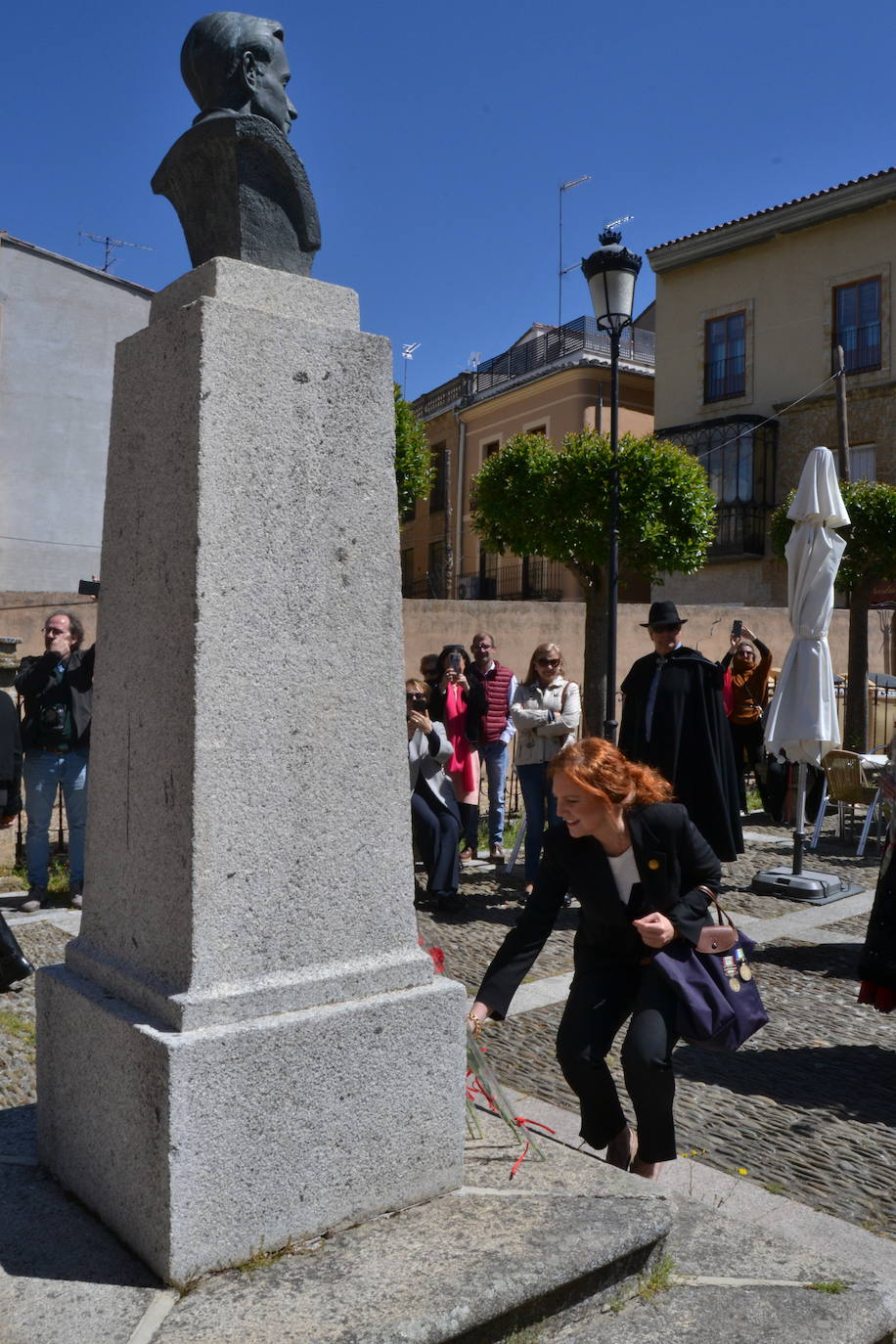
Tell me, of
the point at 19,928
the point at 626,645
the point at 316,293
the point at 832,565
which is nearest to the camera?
the point at 316,293

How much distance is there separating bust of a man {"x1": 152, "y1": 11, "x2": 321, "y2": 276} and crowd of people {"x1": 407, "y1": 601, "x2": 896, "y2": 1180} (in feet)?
5.14

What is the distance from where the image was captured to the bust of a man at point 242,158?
8.99ft

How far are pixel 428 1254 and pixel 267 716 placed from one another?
1.19m

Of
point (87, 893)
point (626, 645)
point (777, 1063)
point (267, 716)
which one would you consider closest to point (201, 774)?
point (267, 716)

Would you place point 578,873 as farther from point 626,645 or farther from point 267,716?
point 626,645

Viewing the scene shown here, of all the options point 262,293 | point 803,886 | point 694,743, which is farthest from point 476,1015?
point 803,886

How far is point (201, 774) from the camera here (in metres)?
2.39

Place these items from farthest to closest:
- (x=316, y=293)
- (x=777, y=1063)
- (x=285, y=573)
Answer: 1. (x=777, y=1063)
2. (x=316, y=293)
3. (x=285, y=573)

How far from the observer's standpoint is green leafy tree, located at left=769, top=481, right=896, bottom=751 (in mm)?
16297

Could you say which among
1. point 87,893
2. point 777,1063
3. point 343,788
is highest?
point 343,788

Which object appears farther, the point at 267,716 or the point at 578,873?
the point at 578,873

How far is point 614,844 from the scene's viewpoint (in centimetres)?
321

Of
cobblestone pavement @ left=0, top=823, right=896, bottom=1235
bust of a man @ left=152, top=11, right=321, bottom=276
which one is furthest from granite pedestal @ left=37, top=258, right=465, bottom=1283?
cobblestone pavement @ left=0, top=823, right=896, bottom=1235

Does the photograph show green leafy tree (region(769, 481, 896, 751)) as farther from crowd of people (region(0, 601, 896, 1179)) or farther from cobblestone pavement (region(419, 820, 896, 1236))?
cobblestone pavement (region(419, 820, 896, 1236))
